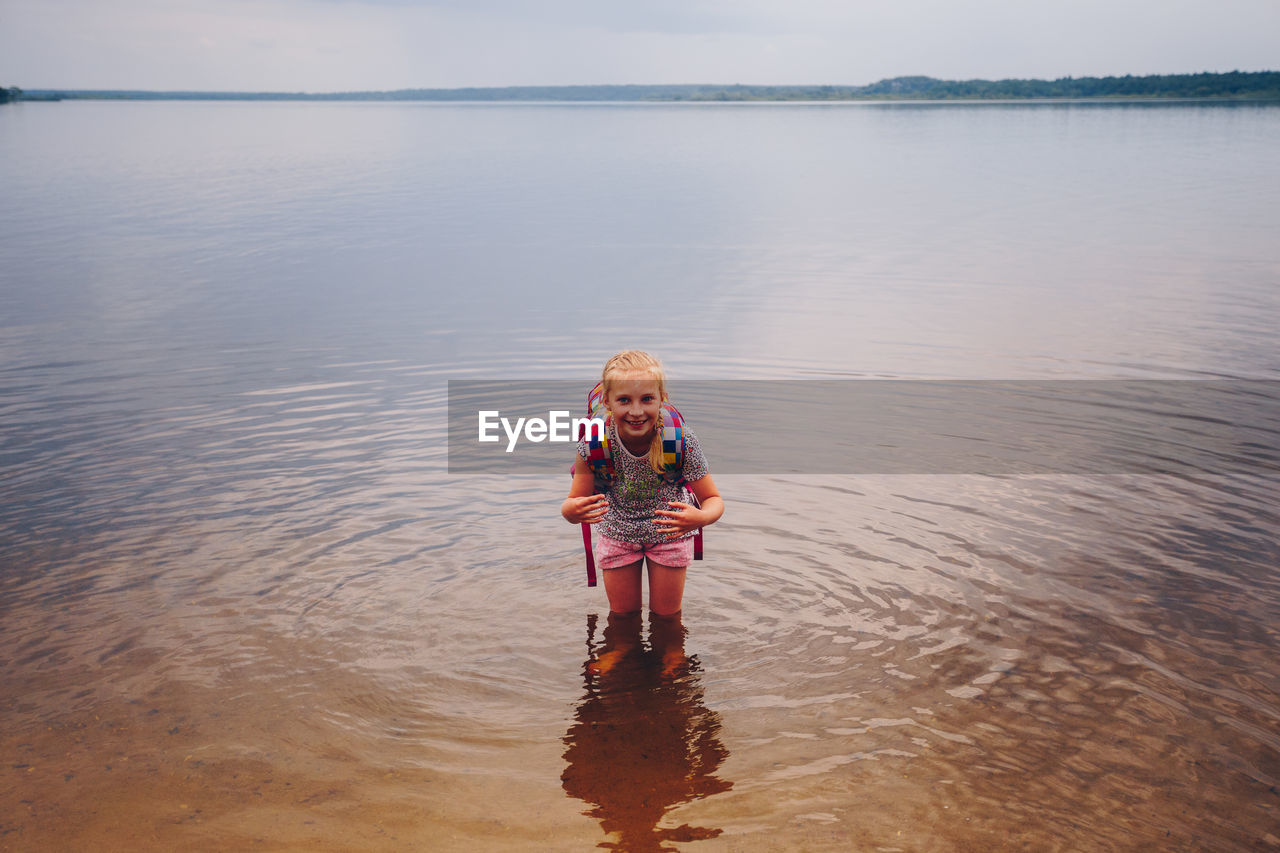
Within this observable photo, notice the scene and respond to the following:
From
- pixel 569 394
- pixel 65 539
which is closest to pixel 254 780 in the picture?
pixel 65 539

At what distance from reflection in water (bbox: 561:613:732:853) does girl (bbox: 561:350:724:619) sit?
33 cm

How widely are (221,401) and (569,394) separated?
13.4 feet

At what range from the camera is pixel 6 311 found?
16.4m

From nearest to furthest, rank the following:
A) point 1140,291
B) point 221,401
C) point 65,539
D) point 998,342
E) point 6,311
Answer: point 65,539 → point 221,401 → point 998,342 → point 6,311 → point 1140,291

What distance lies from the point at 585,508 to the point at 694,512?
0.60m

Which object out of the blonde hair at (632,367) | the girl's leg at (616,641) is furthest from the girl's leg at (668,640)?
the blonde hair at (632,367)

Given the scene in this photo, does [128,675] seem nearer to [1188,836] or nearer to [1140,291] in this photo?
[1188,836]

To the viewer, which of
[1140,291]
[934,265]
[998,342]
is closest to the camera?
[998,342]

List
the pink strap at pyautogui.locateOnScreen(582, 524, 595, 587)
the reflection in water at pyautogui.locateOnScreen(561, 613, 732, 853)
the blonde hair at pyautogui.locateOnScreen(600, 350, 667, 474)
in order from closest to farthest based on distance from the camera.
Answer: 1. the reflection in water at pyautogui.locateOnScreen(561, 613, 732, 853)
2. the blonde hair at pyautogui.locateOnScreen(600, 350, 667, 474)
3. the pink strap at pyautogui.locateOnScreen(582, 524, 595, 587)

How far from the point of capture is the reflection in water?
442cm

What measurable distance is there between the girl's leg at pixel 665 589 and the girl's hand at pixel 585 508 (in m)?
0.75

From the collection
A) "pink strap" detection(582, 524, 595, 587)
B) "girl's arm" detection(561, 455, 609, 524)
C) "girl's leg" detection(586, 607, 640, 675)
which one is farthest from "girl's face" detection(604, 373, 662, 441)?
"girl's leg" detection(586, 607, 640, 675)

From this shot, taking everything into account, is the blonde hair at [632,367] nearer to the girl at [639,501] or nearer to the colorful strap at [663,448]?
the girl at [639,501]

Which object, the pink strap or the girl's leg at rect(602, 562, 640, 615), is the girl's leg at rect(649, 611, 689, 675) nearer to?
the girl's leg at rect(602, 562, 640, 615)
